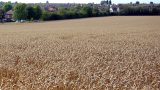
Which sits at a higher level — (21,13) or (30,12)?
(30,12)

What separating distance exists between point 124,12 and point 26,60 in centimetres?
11102

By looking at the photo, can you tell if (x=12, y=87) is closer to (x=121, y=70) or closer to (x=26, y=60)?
(x=121, y=70)

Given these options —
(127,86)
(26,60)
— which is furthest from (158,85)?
(26,60)

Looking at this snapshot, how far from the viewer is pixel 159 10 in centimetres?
12188

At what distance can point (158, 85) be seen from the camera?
922 cm

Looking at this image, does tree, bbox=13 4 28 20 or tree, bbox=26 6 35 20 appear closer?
tree, bbox=26 6 35 20

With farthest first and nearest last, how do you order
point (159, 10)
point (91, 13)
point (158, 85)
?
point (159, 10), point (91, 13), point (158, 85)

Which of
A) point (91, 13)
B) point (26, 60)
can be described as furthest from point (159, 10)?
point (26, 60)

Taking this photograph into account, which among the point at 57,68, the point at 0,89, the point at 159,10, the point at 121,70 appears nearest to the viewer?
the point at 0,89

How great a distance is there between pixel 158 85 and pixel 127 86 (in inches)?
36.1

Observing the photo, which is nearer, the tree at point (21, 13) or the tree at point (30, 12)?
the tree at point (30, 12)

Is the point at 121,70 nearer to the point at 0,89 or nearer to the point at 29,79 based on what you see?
the point at 29,79

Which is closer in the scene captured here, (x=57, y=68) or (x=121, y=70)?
(x=121, y=70)

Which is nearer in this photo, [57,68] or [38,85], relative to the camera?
[38,85]
